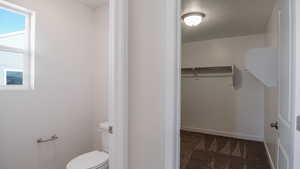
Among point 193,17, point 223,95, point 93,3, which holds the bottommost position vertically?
point 223,95

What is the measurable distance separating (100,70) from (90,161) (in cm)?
121

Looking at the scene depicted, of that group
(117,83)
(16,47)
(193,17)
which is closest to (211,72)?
(193,17)

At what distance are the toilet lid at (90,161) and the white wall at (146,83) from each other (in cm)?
79

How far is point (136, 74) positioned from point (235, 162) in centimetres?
236

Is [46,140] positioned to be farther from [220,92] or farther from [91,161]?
[220,92]

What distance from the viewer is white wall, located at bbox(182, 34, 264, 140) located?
11.1 feet

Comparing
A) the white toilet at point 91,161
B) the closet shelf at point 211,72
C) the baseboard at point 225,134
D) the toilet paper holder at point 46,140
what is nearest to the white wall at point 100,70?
the white toilet at point 91,161

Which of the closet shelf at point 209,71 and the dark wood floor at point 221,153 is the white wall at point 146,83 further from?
the closet shelf at point 209,71

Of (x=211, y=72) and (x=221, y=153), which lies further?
(x=211, y=72)

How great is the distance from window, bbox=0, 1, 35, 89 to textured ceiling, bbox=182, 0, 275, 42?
6.36ft

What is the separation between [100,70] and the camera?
92.2 inches

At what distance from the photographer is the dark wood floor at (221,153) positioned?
2.38 metres

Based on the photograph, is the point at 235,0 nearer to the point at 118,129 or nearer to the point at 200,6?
the point at 200,6

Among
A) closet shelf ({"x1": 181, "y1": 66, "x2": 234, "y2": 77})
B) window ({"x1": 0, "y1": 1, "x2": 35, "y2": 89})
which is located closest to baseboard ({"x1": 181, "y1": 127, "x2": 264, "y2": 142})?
closet shelf ({"x1": 181, "y1": 66, "x2": 234, "y2": 77})
